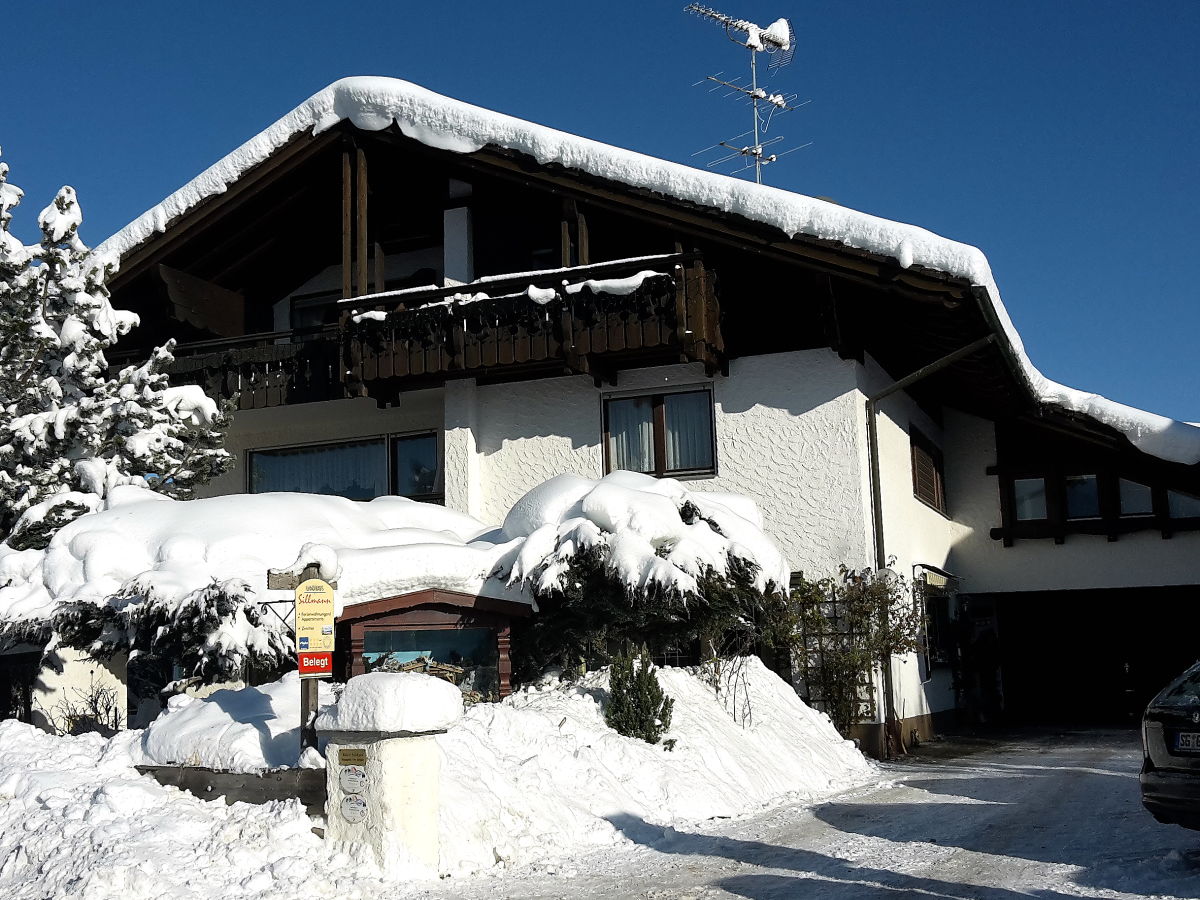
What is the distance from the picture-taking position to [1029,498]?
20.5 metres

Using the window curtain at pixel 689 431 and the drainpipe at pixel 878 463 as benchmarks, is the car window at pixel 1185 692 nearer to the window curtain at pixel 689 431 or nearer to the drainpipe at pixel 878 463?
the drainpipe at pixel 878 463

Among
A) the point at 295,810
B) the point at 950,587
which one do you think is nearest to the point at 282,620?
the point at 295,810

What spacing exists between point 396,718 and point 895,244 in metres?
9.07

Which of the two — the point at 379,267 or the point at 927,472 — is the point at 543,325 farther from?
the point at 927,472

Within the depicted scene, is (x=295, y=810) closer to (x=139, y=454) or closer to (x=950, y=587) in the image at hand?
(x=139, y=454)

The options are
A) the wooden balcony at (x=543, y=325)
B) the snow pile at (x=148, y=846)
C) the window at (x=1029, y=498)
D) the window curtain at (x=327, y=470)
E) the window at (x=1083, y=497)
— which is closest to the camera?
the snow pile at (x=148, y=846)

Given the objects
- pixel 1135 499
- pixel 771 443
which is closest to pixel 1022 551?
pixel 1135 499

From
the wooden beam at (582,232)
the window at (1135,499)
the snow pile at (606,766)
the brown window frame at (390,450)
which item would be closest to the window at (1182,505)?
the window at (1135,499)

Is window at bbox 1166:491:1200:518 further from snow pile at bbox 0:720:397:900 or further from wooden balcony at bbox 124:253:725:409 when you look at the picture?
snow pile at bbox 0:720:397:900

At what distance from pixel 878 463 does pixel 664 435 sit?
2.89 meters

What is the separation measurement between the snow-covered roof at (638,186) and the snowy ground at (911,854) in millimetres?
6042

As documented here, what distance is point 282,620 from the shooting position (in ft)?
39.7

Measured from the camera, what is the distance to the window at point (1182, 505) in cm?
1955

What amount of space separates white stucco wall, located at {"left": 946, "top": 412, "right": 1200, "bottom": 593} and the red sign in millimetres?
14008
